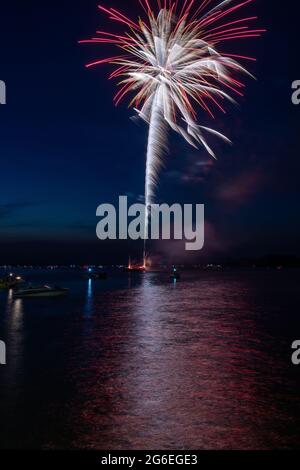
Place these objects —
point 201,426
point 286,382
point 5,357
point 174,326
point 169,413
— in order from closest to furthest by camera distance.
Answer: point 201,426
point 169,413
point 286,382
point 5,357
point 174,326

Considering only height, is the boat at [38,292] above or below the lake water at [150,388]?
below

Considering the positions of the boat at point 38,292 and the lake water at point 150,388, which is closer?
the lake water at point 150,388

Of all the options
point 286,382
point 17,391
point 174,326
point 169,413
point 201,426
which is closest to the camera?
point 201,426

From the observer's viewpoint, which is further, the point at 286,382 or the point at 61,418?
the point at 286,382

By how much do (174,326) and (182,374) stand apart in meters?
17.8

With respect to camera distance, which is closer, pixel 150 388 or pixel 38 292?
pixel 150 388

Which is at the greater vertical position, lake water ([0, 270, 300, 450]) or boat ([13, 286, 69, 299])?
lake water ([0, 270, 300, 450])

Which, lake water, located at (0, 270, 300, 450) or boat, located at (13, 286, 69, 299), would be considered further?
boat, located at (13, 286, 69, 299)

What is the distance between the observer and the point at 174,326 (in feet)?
130

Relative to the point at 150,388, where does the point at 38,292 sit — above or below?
below
